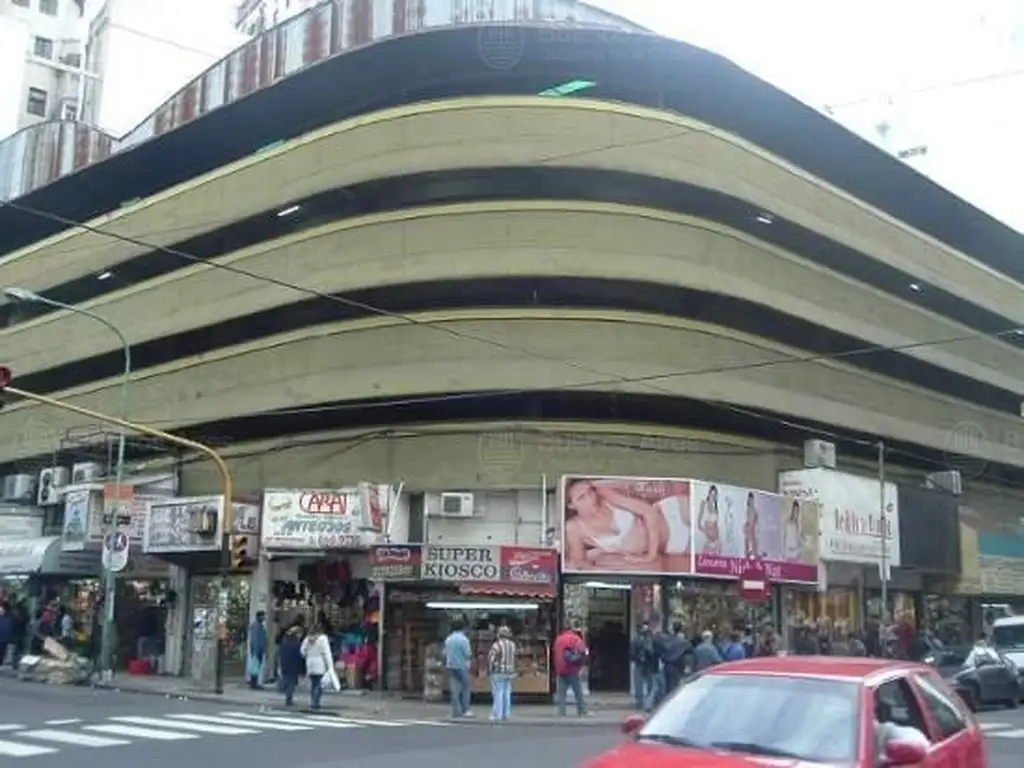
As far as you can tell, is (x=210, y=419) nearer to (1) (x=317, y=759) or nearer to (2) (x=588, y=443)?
(2) (x=588, y=443)

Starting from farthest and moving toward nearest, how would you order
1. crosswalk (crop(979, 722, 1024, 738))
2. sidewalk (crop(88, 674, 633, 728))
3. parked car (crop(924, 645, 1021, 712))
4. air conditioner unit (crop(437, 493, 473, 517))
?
1. air conditioner unit (crop(437, 493, 473, 517))
2. parked car (crop(924, 645, 1021, 712))
3. sidewalk (crop(88, 674, 633, 728))
4. crosswalk (crop(979, 722, 1024, 738))

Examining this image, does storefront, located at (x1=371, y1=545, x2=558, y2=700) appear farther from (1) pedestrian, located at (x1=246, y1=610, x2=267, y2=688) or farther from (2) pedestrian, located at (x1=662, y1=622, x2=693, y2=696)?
(2) pedestrian, located at (x1=662, y1=622, x2=693, y2=696)

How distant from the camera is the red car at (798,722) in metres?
6.21

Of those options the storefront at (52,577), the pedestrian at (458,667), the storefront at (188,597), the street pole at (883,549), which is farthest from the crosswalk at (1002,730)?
the storefront at (52,577)

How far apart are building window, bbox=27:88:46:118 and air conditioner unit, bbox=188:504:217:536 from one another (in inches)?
2128

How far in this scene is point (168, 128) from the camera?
40.5 metres

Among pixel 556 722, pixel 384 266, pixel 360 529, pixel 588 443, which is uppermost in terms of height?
pixel 384 266

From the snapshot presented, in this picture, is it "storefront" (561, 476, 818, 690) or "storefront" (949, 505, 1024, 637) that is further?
"storefront" (949, 505, 1024, 637)

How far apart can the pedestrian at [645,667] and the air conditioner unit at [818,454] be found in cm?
1080

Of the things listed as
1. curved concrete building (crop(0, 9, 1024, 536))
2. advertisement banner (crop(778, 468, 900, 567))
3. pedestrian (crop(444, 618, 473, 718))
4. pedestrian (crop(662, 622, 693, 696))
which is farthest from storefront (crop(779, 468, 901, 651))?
pedestrian (crop(444, 618, 473, 718))

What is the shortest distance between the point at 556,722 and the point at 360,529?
357 inches

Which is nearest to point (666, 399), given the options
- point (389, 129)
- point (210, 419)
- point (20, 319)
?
point (389, 129)

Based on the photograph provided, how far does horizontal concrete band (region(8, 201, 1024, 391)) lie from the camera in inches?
1217

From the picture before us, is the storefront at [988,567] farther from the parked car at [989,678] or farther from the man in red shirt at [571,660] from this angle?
the man in red shirt at [571,660]
